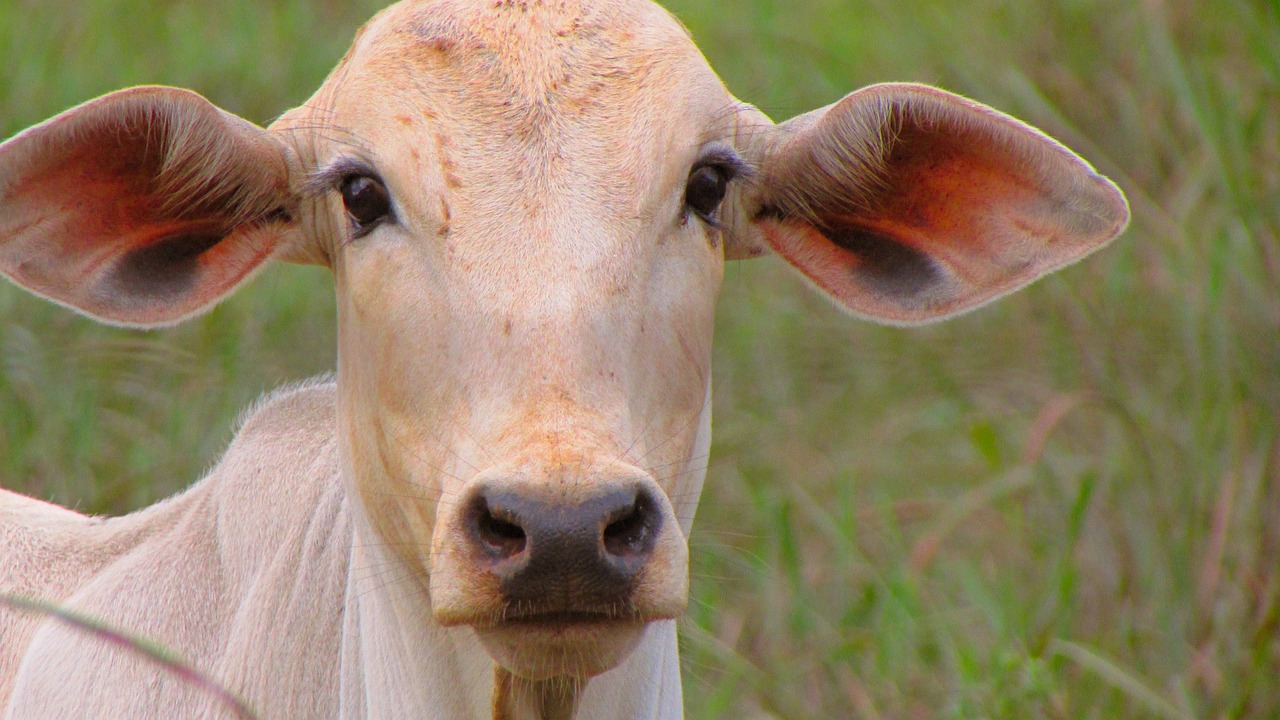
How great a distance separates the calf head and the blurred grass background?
728 mm

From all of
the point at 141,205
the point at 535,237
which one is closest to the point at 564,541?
the point at 535,237

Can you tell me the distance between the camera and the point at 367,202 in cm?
288

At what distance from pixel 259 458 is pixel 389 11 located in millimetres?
1025

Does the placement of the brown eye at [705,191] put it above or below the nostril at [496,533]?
above

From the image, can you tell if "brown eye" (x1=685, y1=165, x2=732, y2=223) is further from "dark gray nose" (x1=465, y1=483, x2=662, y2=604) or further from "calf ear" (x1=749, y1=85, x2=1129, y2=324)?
"dark gray nose" (x1=465, y1=483, x2=662, y2=604)

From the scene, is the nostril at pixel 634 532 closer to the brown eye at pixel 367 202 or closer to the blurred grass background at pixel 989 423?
the brown eye at pixel 367 202

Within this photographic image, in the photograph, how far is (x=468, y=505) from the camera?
2.40m

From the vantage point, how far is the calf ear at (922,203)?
10.3ft

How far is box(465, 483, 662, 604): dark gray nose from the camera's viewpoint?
2.31 m

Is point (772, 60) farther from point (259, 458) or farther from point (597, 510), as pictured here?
point (597, 510)

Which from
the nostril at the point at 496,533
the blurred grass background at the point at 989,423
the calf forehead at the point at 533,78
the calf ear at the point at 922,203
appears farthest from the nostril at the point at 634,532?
the blurred grass background at the point at 989,423

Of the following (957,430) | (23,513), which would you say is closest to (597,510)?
(23,513)

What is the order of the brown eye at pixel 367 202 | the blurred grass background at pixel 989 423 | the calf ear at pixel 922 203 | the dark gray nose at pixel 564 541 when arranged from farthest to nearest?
the blurred grass background at pixel 989 423
the calf ear at pixel 922 203
the brown eye at pixel 367 202
the dark gray nose at pixel 564 541

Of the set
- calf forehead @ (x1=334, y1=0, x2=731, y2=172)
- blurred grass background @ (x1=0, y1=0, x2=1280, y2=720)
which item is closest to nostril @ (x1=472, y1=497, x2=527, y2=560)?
calf forehead @ (x1=334, y1=0, x2=731, y2=172)
